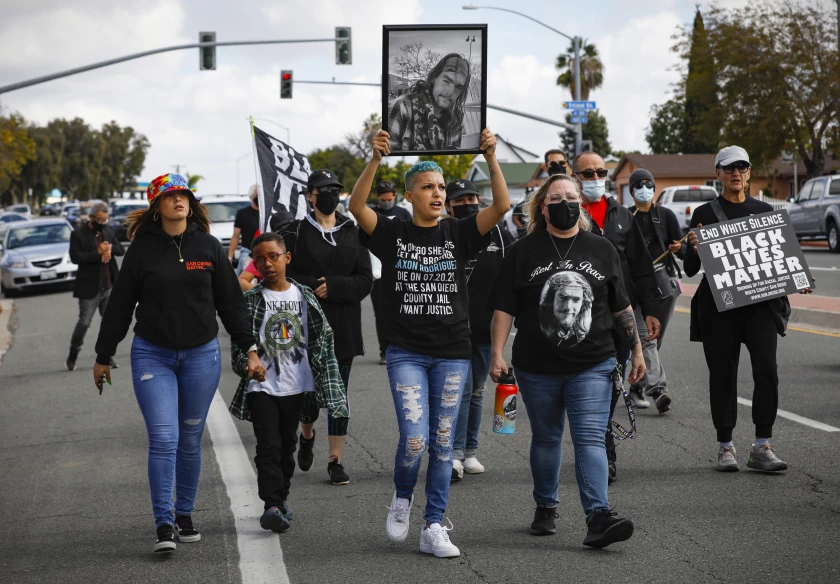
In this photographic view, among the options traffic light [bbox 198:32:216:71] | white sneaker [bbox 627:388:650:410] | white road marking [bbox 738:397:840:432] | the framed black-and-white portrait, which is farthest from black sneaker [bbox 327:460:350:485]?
traffic light [bbox 198:32:216:71]

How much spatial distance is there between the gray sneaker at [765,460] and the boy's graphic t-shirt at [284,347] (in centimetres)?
280

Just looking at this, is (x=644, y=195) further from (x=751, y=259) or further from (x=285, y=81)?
(x=285, y=81)

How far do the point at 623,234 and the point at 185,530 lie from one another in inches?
128

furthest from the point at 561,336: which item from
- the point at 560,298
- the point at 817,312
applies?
the point at 817,312

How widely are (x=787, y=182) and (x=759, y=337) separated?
71236mm

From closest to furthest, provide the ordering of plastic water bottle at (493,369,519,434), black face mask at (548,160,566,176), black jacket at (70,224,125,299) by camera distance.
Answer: plastic water bottle at (493,369,519,434), black face mask at (548,160,566,176), black jacket at (70,224,125,299)

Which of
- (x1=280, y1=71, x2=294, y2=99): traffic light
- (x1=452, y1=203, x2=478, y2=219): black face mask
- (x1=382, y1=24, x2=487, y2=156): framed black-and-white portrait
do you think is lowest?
(x1=452, y1=203, x2=478, y2=219): black face mask

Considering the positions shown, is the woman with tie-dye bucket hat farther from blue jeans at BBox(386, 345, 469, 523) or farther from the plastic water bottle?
the plastic water bottle

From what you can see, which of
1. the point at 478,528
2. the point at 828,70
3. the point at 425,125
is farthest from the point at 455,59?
the point at 828,70

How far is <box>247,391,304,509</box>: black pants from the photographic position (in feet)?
19.3

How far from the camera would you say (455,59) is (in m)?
5.85

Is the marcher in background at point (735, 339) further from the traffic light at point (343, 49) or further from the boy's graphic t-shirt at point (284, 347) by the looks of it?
the traffic light at point (343, 49)

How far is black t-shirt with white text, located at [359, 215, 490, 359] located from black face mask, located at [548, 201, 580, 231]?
36 centimetres

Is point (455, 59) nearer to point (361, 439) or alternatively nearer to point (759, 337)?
point (759, 337)
